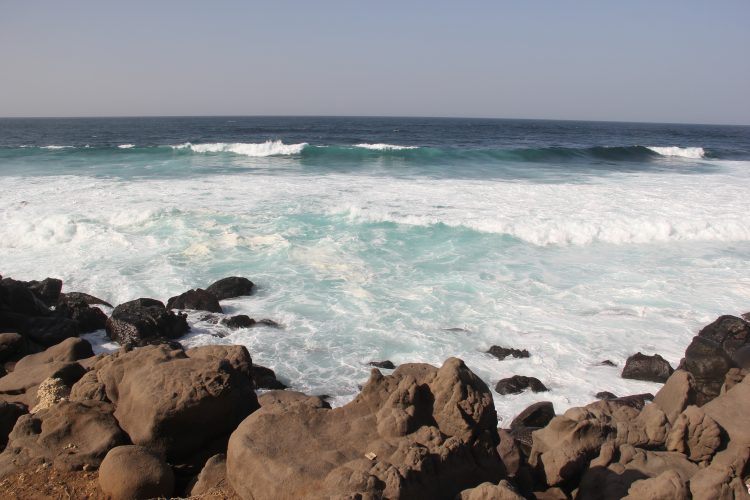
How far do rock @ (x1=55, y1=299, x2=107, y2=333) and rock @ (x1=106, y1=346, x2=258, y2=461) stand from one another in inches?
175

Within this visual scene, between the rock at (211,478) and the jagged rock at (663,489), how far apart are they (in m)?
3.28

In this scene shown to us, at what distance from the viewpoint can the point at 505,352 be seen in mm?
9062

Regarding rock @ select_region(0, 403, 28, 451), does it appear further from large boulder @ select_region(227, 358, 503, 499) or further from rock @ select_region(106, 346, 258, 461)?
large boulder @ select_region(227, 358, 503, 499)

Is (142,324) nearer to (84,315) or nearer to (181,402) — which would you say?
(84,315)

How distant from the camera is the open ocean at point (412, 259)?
30.3 ft

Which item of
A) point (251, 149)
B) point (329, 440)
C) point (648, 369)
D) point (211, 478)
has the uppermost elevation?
point (251, 149)

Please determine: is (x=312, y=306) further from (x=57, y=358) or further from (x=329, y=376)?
(x=57, y=358)

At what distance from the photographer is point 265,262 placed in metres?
13.3

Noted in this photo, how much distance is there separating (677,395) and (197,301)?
792 centimetres

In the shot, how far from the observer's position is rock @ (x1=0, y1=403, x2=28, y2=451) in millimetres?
5586

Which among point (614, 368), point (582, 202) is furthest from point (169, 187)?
point (614, 368)

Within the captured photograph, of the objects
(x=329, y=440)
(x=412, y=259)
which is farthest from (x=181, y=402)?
(x=412, y=259)

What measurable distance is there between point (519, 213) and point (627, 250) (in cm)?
379

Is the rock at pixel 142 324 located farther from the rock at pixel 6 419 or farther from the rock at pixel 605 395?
the rock at pixel 605 395
